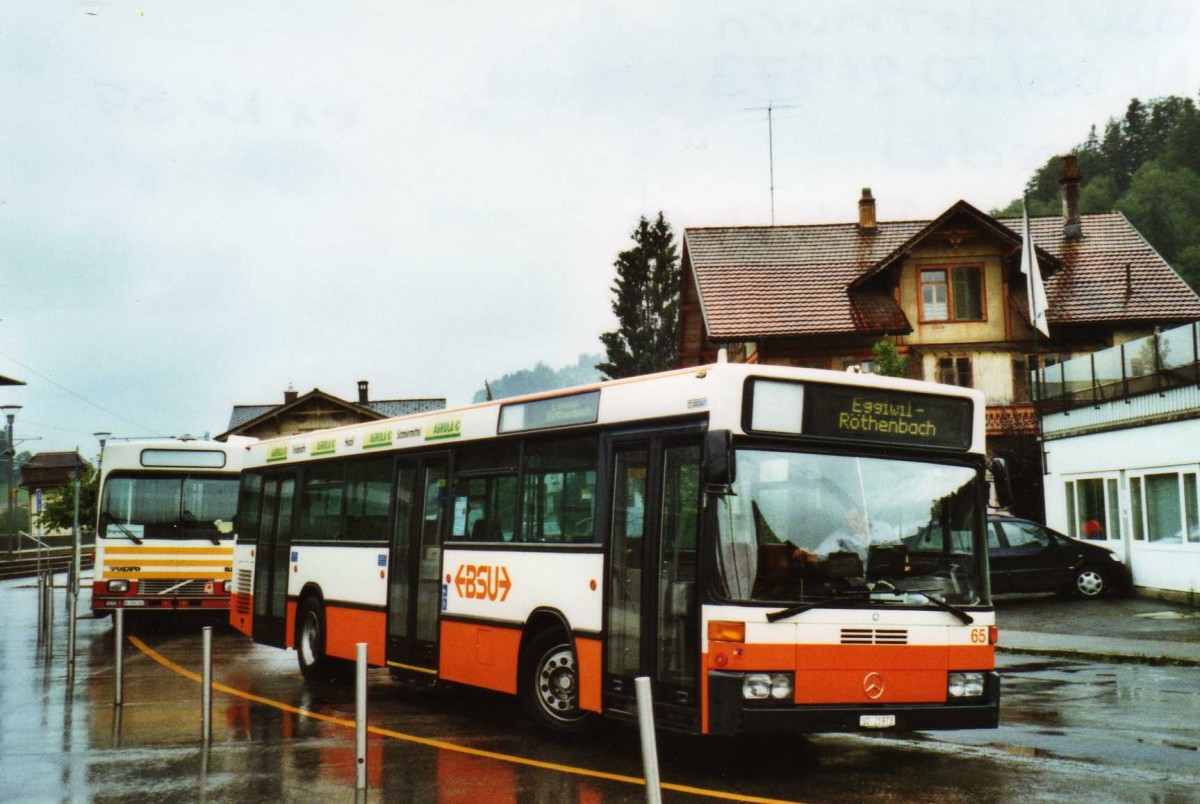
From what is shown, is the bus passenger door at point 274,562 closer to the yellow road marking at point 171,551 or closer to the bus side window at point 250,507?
the bus side window at point 250,507

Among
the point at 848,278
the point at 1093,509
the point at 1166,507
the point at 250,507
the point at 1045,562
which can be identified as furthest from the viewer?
the point at 848,278

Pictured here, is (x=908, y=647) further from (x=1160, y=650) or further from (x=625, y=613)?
(x=1160, y=650)

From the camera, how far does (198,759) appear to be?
9.96m

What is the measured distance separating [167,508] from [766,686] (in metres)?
17.3

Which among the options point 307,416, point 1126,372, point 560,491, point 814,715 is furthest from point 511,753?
point 307,416

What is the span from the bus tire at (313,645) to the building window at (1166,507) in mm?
16546

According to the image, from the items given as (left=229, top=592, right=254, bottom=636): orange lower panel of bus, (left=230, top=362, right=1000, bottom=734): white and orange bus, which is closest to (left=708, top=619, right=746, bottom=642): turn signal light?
(left=230, top=362, right=1000, bottom=734): white and orange bus

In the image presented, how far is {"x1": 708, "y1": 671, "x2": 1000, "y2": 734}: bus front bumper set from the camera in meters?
8.52

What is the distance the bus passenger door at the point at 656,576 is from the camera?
8977 millimetres

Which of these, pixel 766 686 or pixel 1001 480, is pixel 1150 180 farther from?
pixel 766 686

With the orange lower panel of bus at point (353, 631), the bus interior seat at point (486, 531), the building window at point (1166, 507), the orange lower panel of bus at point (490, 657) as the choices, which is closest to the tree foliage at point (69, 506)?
the building window at point (1166, 507)

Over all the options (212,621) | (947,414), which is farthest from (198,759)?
(212,621)

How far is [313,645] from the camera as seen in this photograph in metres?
15.6

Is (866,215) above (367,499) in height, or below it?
above
